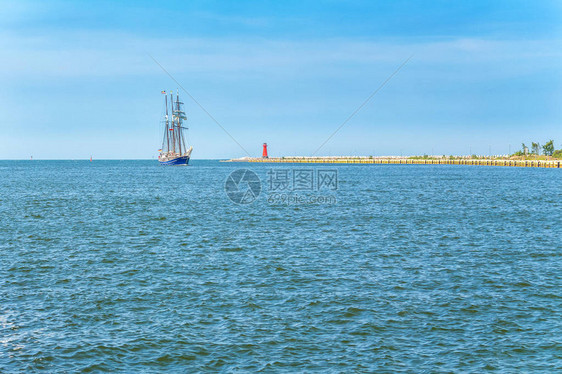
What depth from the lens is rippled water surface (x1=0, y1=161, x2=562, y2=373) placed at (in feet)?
47.1

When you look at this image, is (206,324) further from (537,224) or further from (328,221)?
(537,224)

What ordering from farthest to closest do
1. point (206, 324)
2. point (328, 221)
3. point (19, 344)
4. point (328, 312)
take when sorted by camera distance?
point (328, 221), point (328, 312), point (206, 324), point (19, 344)

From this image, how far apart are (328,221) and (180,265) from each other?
65.7 ft

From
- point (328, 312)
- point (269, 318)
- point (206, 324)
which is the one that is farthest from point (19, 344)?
point (328, 312)

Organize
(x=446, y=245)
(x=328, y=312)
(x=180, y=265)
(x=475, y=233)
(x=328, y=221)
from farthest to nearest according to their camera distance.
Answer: (x=328, y=221), (x=475, y=233), (x=446, y=245), (x=180, y=265), (x=328, y=312)

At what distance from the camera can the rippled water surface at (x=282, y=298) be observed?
47.1ft

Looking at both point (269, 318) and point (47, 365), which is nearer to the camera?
point (47, 365)

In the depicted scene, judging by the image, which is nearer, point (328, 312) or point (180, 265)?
point (328, 312)

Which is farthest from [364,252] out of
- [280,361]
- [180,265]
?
[280,361]

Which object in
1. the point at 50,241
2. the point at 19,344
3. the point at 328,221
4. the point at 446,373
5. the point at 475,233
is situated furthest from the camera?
the point at 328,221

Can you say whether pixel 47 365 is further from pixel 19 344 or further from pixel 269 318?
pixel 269 318

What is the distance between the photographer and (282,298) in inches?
772

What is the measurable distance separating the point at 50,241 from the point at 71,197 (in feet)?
136

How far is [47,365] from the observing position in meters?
13.8
